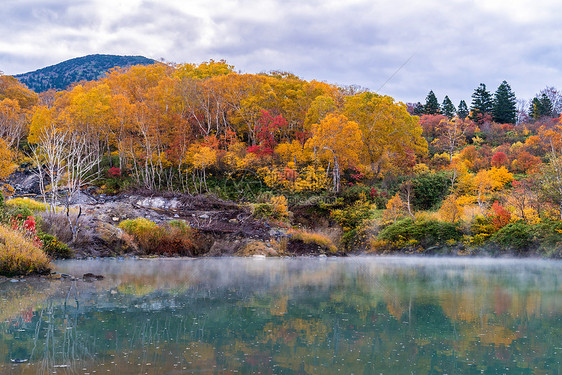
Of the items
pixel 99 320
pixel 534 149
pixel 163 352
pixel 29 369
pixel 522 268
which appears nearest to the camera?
pixel 29 369

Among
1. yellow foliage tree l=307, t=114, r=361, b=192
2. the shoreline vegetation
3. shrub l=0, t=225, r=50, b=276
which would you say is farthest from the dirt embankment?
yellow foliage tree l=307, t=114, r=361, b=192

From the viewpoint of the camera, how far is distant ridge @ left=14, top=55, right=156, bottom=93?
13375 centimetres

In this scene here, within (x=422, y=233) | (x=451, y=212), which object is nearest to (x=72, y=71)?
(x=422, y=233)

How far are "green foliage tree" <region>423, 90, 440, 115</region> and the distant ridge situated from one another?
90.5 m

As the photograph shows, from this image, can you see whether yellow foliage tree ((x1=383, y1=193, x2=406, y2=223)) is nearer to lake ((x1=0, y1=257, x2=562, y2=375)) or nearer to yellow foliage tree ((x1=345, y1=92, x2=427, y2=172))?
lake ((x1=0, y1=257, x2=562, y2=375))

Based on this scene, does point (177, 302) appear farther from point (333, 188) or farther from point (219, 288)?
point (333, 188)

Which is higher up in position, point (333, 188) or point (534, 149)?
point (534, 149)

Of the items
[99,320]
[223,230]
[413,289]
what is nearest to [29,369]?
[99,320]

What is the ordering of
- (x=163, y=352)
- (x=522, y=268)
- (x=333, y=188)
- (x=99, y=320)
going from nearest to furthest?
(x=163, y=352) < (x=99, y=320) < (x=522, y=268) < (x=333, y=188)

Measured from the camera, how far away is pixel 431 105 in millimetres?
67500

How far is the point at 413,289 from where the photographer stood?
12.7 m

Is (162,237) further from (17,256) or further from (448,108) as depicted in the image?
(448,108)

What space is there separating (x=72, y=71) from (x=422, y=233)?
138 meters

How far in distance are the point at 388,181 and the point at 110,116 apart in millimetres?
23057
